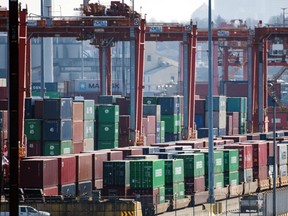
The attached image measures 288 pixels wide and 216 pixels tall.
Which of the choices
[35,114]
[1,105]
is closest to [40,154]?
[35,114]

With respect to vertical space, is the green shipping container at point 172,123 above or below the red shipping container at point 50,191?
above

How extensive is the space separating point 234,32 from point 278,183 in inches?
1057

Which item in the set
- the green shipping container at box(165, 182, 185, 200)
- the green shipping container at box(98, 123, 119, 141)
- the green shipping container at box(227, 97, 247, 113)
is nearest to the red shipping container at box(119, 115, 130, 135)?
the green shipping container at box(98, 123, 119, 141)

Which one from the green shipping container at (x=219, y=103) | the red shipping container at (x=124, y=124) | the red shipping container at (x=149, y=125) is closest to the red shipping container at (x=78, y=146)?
the red shipping container at (x=124, y=124)

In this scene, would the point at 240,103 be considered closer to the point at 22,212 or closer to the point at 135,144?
the point at 135,144

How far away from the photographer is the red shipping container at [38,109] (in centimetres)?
6234

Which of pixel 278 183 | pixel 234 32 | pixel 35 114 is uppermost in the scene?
pixel 234 32

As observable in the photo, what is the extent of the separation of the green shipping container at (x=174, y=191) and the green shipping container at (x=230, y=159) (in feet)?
22.1

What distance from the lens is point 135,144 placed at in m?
73.2

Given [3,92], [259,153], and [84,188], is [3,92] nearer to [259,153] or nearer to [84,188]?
[259,153]

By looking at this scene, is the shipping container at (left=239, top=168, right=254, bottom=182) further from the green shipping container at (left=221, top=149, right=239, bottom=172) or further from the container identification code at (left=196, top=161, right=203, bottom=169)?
the container identification code at (left=196, top=161, right=203, bottom=169)

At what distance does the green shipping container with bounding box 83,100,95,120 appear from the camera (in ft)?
215

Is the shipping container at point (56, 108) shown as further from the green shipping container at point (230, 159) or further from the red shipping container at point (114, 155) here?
the green shipping container at point (230, 159)

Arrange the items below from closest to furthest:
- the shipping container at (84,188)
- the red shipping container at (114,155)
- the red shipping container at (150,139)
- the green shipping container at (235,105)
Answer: the shipping container at (84,188) → the red shipping container at (114,155) → the red shipping container at (150,139) → the green shipping container at (235,105)
